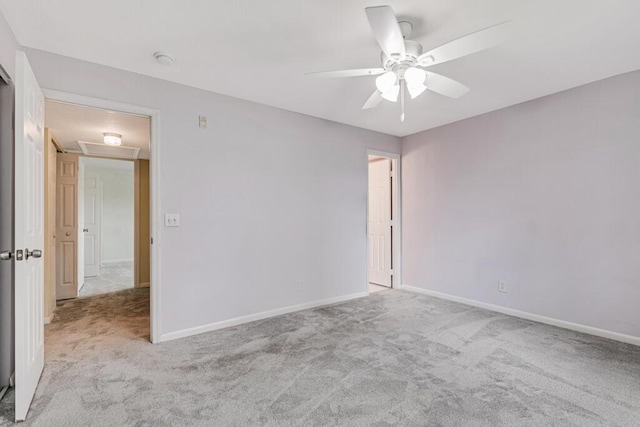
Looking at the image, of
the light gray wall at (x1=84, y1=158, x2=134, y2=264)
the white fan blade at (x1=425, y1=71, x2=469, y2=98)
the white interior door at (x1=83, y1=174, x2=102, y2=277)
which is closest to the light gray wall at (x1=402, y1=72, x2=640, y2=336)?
the white fan blade at (x1=425, y1=71, x2=469, y2=98)

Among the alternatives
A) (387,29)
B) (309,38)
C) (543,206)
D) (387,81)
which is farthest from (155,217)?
(543,206)

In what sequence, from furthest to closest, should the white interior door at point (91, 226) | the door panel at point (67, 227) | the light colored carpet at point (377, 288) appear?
the white interior door at point (91, 226), the light colored carpet at point (377, 288), the door panel at point (67, 227)

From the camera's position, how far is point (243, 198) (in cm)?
328

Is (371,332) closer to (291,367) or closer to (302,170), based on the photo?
(291,367)

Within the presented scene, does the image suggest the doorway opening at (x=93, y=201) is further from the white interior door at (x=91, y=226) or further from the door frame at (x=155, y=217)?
the door frame at (x=155, y=217)

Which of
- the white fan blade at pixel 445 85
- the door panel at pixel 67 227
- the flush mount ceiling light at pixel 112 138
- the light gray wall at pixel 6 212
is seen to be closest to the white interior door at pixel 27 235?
the light gray wall at pixel 6 212

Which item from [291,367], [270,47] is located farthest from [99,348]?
[270,47]

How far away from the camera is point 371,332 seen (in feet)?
9.78

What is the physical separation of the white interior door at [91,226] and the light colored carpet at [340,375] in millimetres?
3226

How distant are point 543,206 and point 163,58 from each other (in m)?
3.79

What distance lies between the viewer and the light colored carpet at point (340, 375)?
175 cm

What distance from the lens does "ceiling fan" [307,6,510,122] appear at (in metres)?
1.56

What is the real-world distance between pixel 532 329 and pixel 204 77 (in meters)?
3.87

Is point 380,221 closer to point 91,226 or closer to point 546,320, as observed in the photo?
point 546,320
